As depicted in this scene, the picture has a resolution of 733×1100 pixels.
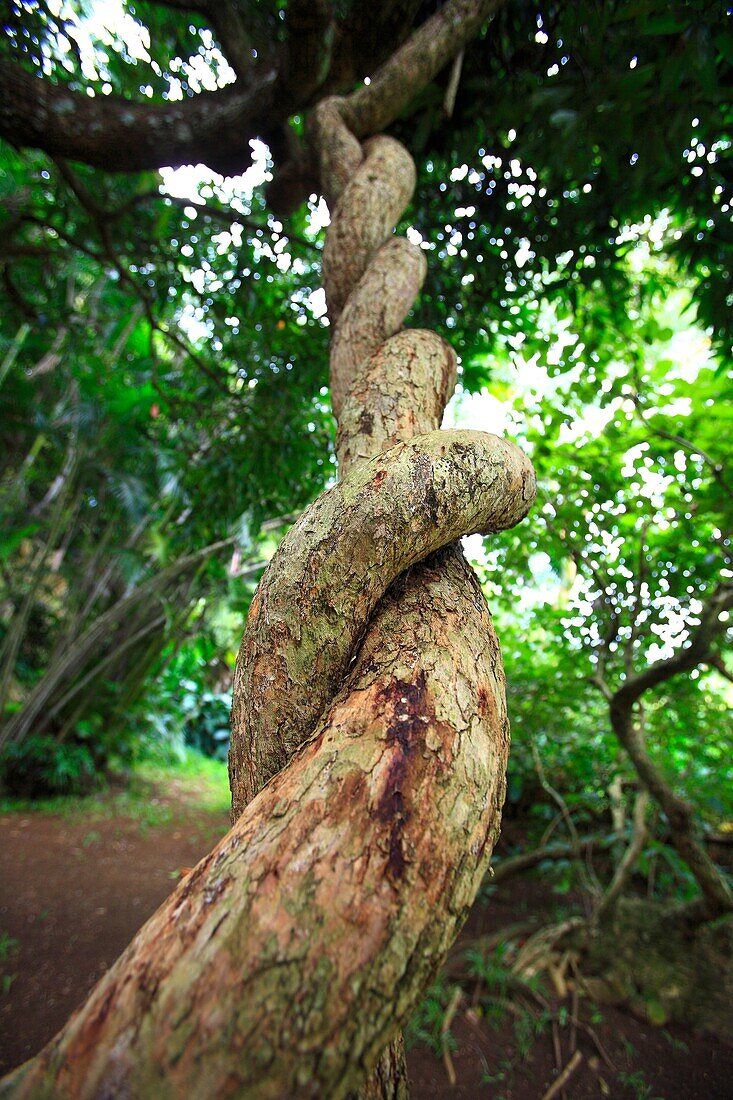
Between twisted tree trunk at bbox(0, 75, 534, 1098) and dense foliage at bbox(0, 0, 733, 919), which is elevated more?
dense foliage at bbox(0, 0, 733, 919)

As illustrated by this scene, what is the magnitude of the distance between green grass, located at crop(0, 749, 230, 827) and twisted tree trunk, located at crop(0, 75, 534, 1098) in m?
3.21

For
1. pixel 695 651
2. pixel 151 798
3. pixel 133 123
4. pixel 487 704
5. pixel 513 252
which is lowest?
pixel 151 798

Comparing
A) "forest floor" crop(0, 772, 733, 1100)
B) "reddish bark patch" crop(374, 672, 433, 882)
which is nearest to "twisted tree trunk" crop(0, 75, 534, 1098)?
"reddish bark patch" crop(374, 672, 433, 882)

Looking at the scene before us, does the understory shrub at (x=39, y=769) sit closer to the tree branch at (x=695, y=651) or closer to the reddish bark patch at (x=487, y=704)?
the tree branch at (x=695, y=651)

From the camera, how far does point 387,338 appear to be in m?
0.92

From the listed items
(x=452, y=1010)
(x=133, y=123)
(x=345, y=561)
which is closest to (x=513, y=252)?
(x=133, y=123)

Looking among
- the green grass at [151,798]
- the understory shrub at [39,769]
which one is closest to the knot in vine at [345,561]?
the green grass at [151,798]

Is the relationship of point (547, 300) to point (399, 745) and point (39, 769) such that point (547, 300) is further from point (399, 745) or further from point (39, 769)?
point (39, 769)

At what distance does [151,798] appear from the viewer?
4.04m

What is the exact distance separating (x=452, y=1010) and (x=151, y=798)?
9.81 feet

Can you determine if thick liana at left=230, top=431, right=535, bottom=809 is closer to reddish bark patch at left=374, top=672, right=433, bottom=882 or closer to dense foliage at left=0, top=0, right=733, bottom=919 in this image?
reddish bark patch at left=374, top=672, right=433, bottom=882

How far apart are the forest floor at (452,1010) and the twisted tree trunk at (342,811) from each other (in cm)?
67

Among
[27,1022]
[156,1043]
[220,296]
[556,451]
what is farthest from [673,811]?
[220,296]

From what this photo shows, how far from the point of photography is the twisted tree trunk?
32cm
